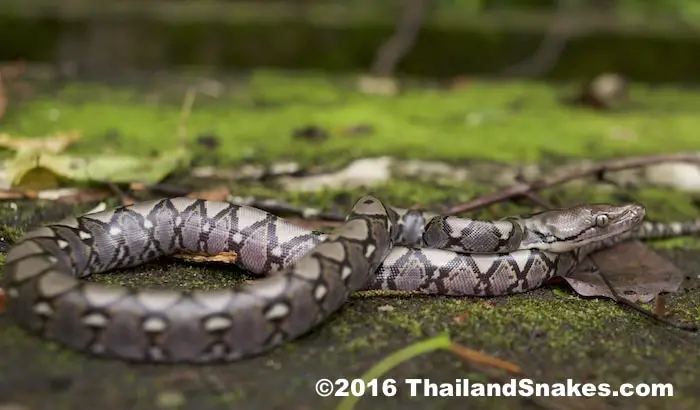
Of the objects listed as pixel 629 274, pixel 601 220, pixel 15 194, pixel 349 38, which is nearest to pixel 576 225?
pixel 601 220

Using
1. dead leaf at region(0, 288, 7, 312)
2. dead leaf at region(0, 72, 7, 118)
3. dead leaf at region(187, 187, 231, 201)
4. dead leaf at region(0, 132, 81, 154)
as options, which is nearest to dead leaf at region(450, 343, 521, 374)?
dead leaf at region(0, 288, 7, 312)

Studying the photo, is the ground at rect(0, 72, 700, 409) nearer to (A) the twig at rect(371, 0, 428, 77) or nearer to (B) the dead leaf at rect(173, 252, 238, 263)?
(B) the dead leaf at rect(173, 252, 238, 263)

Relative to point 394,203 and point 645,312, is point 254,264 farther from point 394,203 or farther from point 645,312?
point 645,312

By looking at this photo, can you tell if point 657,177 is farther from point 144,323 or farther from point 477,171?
point 144,323

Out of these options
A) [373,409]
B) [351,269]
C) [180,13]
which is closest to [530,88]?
[180,13]

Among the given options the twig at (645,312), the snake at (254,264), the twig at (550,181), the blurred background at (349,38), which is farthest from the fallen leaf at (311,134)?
the twig at (645,312)

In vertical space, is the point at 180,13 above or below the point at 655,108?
above
